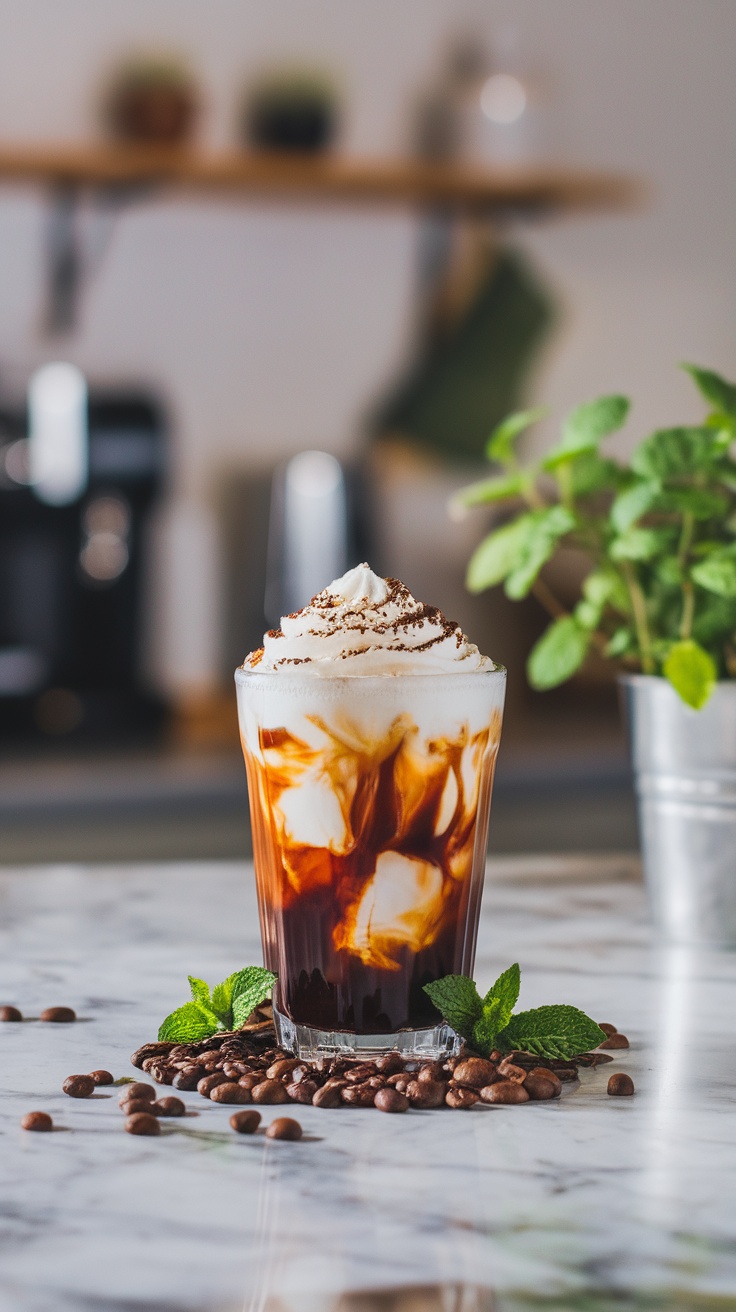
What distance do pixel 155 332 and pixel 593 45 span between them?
3.78 ft

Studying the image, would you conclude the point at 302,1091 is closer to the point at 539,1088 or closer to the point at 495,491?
the point at 539,1088

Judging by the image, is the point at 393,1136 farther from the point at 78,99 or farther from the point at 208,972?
the point at 78,99

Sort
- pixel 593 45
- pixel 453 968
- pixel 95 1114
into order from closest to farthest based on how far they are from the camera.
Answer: pixel 95 1114 < pixel 453 968 < pixel 593 45

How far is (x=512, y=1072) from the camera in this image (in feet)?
2.71

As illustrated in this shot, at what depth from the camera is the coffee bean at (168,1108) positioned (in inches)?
30.8

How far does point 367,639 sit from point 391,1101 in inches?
9.7

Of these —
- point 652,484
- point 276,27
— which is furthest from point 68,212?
point 652,484

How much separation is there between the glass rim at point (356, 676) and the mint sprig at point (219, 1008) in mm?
165

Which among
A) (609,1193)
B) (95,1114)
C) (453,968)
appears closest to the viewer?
(609,1193)

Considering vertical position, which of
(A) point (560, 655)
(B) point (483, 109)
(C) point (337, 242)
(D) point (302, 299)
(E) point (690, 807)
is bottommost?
(E) point (690, 807)

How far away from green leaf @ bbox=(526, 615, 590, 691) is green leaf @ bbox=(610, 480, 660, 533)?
109 millimetres

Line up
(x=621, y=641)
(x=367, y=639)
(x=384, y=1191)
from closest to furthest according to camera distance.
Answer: (x=384, y=1191)
(x=367, y=639)
(x=621, y=641)

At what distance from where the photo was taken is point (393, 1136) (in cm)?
76

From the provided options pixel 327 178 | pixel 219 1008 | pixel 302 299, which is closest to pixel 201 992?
pixel 219 1008
